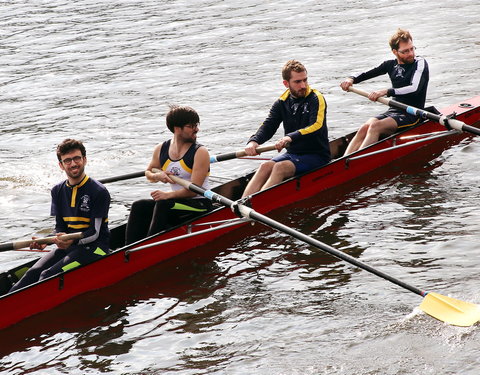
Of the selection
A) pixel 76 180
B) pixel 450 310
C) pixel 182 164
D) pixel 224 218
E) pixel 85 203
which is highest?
pixel 76 180

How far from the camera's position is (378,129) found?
44.1 ft

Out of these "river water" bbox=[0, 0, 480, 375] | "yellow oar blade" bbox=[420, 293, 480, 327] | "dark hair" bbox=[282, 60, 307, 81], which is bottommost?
"yellow oar blade" bbox=[420, 293, 480, 327]

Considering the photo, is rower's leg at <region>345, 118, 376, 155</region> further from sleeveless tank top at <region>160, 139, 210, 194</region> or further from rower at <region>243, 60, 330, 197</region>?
sleeveless tank top at <region>160, 139, 210, 194</region>

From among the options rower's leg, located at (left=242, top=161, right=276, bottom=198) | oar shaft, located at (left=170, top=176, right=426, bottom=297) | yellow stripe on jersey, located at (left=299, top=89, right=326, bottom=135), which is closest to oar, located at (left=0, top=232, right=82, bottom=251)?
oar shaft, located at (left=170, top=176, right=426, bottom=297)

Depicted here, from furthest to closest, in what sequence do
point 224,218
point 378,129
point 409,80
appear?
point 409,80 < point 378,129 < point 224,218

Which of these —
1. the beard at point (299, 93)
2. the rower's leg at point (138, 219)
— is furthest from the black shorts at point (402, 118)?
the rower's leg at point (138, 219)

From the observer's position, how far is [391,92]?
45.0ft

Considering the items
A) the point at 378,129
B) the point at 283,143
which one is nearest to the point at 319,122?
the point at 283,143

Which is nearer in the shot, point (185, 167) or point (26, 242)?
point (26, 242)

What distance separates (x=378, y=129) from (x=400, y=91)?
0.79m

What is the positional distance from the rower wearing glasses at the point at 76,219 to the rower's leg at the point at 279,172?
3.06 m

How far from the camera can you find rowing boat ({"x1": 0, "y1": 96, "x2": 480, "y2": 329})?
31.7 ft

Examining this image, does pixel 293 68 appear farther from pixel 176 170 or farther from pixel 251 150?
pixel 176 170

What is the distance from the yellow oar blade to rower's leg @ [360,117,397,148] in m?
4.84
